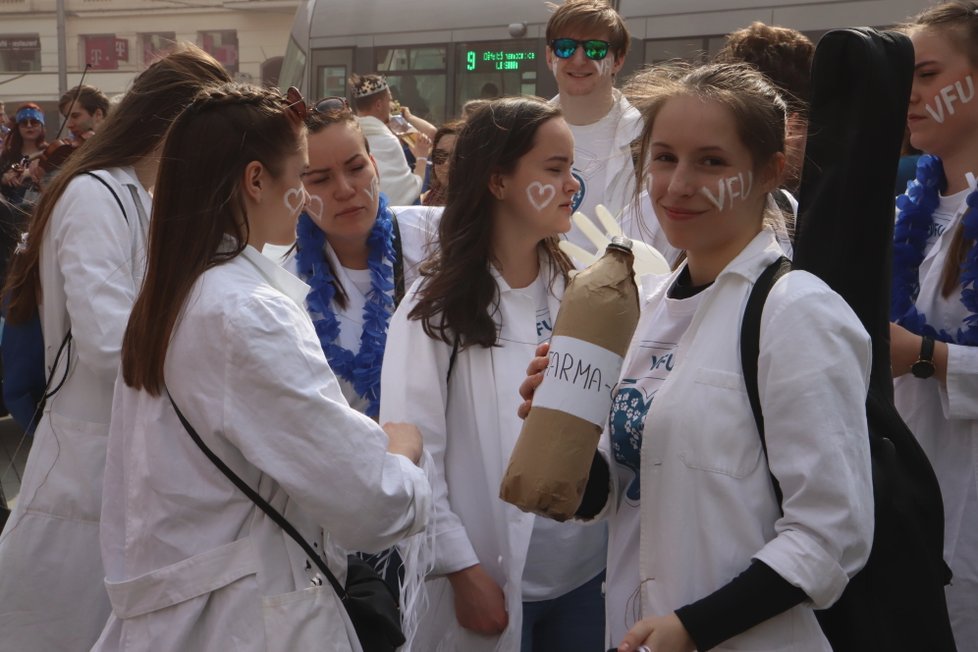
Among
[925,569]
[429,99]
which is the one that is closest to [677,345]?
[925,569]

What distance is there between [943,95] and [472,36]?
8.97 metres

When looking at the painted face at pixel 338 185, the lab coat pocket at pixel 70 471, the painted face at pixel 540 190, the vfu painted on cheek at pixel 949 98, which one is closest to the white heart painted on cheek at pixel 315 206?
the painted face at pixel 338 185

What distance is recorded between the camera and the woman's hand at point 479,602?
262 centimetres

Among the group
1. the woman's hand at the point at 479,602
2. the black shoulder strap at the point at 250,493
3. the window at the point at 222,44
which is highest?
the window at the point at 222,44

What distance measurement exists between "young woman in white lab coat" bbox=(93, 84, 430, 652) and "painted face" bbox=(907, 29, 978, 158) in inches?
75.8

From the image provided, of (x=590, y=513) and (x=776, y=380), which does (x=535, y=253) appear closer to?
(x=590, y=513)

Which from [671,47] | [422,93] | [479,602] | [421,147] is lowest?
[479,602]

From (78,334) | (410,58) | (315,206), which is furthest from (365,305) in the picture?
(410,58)

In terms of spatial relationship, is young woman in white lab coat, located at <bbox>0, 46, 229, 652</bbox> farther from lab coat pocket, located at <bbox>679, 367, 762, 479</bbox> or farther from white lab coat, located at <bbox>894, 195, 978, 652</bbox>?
white lab coat, located at <bbox>894, 195, 978, 652</bbox>

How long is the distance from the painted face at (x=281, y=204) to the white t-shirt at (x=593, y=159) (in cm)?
201

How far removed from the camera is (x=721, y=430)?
1.88 metres

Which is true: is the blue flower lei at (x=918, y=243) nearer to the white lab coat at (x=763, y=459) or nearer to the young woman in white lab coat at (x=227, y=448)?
the white lab coat at (x=763, y=459)

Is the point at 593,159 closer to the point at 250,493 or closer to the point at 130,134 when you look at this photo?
the point at 130,134

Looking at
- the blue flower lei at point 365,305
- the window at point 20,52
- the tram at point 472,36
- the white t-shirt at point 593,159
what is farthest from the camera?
the window at point 20,52
